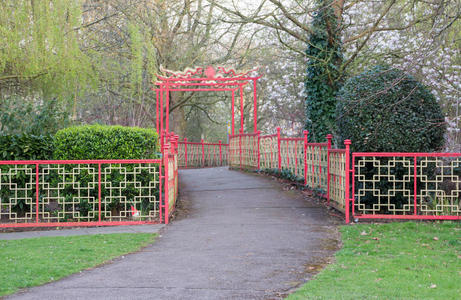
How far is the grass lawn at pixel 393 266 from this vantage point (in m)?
5.04

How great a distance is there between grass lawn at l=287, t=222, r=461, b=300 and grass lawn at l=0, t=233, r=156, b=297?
9.71 ft

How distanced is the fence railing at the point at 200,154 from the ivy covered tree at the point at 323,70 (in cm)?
1050

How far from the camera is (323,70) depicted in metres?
14.6

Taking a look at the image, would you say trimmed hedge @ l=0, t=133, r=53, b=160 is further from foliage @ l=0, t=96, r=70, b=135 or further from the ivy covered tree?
the ivy covered tree

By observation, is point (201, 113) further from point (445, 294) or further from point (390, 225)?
point (445, 294)

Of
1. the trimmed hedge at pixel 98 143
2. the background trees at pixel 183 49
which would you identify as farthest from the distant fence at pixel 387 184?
the trimmed hedge at pixel 98 143

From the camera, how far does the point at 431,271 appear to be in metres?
5.84

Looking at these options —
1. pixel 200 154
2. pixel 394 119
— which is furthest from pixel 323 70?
pixel 200 154

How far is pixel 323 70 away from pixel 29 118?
8.08 meters

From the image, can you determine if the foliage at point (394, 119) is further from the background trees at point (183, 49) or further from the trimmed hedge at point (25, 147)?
the trimmed hedge at point (25, 147)

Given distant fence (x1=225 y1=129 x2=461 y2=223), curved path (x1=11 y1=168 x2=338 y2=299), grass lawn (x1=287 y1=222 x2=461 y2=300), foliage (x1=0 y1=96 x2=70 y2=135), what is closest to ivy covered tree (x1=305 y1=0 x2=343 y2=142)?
distant fence (x1=225 y1=129 x2=461 y2=223)

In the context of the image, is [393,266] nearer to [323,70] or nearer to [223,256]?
[223,256]

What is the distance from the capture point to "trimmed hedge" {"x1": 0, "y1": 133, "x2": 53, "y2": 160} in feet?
33.7

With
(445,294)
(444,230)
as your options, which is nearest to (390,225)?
(444,230)
